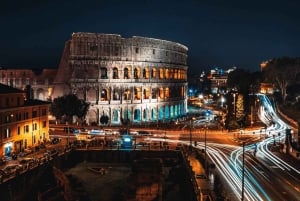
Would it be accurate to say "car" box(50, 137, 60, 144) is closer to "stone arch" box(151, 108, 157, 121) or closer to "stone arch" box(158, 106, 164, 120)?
"stone arch" box(151, 108, 157, 121)

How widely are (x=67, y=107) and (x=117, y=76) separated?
1895cm

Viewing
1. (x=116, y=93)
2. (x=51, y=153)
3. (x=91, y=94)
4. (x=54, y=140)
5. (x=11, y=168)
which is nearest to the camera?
(x=11, y=168)

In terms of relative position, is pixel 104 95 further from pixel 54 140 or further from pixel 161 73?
pixel 54 140

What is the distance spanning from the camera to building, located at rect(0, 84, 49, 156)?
176ft

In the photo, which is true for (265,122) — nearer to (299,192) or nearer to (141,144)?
(141,144)

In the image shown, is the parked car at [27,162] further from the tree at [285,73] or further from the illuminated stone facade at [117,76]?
the tree at [285,73]

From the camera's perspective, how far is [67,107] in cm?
8144

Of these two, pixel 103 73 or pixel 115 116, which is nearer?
pixel 103 73

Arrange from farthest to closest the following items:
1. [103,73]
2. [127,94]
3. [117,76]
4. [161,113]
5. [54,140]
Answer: [161,113] < [127,94] < [117,76] < [103,73] < [54,140]

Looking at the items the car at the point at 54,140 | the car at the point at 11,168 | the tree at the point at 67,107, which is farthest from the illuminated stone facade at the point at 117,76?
the car at the point at 11,168

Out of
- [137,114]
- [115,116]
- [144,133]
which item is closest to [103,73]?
[115,116]

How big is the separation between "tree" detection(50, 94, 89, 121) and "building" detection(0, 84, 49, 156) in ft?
50.9

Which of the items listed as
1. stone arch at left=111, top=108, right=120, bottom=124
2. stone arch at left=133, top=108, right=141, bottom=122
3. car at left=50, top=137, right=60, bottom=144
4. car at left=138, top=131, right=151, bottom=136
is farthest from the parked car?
stone arch at left=133, top=108, right=141, bottom=122

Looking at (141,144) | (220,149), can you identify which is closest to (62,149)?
(141,144)
